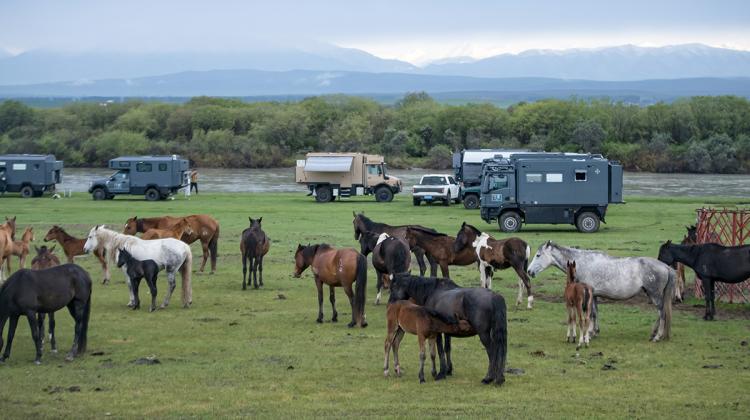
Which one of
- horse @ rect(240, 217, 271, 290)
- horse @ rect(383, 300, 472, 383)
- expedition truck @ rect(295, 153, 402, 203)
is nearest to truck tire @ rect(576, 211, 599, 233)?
expedition truck @ rect(295, 153, 402, 203)

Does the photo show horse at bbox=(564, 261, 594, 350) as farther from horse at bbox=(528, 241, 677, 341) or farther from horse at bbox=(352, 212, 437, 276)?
horse at bbox=(352, 212, 437, 276)

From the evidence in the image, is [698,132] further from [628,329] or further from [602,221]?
[628,329]

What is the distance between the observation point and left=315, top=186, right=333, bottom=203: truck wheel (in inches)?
1901

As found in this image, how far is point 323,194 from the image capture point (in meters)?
48.3

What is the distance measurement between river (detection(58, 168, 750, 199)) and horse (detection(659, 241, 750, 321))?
112ft

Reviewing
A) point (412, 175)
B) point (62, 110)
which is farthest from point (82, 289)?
point (62, 110)

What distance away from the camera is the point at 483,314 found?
500 inches

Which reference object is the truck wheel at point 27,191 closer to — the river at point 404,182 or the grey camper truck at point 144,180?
the grey camper truck at point 144,180

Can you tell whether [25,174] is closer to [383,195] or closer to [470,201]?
[383,195]

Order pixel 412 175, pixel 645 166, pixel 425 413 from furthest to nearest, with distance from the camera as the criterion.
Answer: pixel 645 166 < pixel 412 175 < pixel 425 413

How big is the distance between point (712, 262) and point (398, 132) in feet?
218

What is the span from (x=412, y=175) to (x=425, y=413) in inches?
2337

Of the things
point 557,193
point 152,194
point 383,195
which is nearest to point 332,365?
point 557,193

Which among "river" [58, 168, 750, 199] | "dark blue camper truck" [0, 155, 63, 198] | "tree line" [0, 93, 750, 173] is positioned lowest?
"river" [58, 168, 750, 199]
